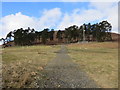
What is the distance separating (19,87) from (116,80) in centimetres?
665

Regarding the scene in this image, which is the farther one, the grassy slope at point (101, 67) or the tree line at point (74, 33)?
the tree line at point (74, 33)

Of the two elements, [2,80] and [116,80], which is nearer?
[2,80]

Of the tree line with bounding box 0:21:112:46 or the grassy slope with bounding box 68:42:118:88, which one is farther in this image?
the tree line with bounding box 0:21:112:46

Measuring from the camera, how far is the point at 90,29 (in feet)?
528

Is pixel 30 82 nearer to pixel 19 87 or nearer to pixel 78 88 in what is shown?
pixel 19 87

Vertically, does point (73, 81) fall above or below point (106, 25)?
below

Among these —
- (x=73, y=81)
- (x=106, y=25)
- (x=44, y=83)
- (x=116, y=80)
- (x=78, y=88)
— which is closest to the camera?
(x=78, y=88)

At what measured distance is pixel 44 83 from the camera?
43.7ft

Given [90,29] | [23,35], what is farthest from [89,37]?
[23,35]

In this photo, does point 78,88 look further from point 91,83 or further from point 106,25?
point 106,25

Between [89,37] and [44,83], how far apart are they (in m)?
163

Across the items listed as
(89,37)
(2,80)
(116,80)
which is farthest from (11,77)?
(89,37)

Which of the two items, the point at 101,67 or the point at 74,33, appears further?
the point at 74,33

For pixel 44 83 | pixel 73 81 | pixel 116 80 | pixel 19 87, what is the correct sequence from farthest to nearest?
pixel 116 80 → pixel 73 81 → pixel 44 83 → pixel 19 87
